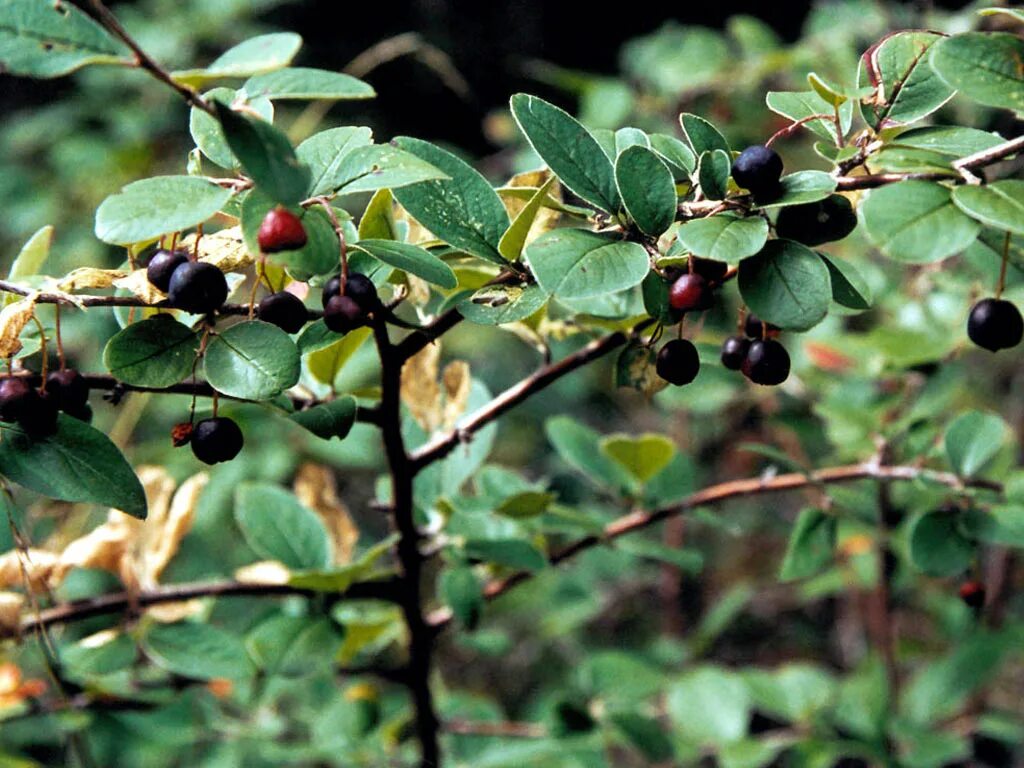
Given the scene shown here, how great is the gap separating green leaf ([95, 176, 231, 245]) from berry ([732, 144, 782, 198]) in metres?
0.30

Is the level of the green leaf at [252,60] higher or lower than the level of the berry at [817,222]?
higher

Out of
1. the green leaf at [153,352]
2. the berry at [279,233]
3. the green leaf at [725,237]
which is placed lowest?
the green leaf at [153,352]

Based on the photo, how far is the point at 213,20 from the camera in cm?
263

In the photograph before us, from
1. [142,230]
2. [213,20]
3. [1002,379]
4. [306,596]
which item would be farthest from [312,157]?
[213,20]

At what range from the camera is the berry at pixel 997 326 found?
0.63 meters

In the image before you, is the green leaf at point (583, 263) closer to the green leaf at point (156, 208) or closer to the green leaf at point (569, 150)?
the green leaf at point (569, 150)

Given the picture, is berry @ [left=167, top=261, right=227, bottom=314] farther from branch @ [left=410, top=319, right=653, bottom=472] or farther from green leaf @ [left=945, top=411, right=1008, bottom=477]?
green leaf @ [left=945, top=411, right=1008, bottom=477]

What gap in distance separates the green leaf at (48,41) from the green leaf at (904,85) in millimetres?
436

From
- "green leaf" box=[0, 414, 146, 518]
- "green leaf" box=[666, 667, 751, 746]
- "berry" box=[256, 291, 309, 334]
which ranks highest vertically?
"berry" box=[256, 291, 309, 334]

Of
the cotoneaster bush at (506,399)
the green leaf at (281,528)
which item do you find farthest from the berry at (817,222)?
the green leaf at (281,528)

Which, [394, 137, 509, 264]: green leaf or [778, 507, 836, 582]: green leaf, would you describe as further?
[778, 507, 836, 582]: green leaf

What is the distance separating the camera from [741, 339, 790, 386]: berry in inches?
25.4

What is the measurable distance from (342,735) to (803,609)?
1.39m

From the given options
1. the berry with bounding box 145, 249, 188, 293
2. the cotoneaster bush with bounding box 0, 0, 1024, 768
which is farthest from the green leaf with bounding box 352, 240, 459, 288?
the berry with bounding box 145, 249, 188, 293
